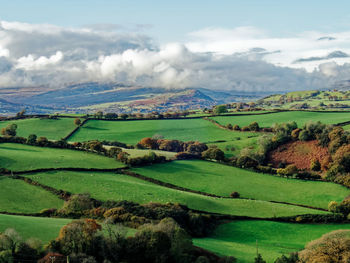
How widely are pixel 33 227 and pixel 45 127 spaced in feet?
367

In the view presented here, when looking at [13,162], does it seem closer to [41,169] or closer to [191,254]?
[41,169]

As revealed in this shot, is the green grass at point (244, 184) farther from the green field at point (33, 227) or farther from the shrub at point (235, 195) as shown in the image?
the green field at point (33, 227)

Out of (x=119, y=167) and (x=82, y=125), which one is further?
(x=82, y=125)

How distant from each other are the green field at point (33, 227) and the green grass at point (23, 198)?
37.5 ft

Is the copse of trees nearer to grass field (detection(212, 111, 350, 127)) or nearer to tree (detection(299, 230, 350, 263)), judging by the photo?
grass field (detection(212, 111, 350, 127))

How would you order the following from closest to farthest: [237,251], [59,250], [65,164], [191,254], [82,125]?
[59,250] < [191,254] < [237,251] < [65,164] < [82,125]

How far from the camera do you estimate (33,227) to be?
5125 centimetres

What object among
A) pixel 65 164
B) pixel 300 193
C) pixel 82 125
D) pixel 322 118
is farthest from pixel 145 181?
pixel 322 118

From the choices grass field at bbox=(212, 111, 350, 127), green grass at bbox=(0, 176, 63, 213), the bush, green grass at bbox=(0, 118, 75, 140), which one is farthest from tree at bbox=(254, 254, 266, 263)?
grass field at bbox=(212, 111, 350, 127)

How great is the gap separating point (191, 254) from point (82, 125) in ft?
405

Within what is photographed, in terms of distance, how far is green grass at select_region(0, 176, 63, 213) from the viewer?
2616 inches

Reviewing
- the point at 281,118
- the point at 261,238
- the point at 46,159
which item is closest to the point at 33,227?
the point at 261,238

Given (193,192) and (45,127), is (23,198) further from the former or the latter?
(45,127)

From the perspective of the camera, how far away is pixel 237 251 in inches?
2051
